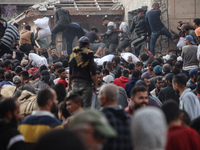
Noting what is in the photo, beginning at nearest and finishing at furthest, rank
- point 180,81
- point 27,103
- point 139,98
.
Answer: point 139,98 < point 180,81 < point 27,103

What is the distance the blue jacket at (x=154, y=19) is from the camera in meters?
15.2

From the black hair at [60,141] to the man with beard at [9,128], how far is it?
1749 millimetres

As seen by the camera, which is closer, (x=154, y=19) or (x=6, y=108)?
(x=6, y=108)

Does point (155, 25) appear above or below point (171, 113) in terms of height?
below

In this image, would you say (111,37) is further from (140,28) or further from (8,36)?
(8,36)

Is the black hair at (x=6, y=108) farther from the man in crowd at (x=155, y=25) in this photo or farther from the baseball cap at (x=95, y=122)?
the man in crowd at (x=155, y=25)

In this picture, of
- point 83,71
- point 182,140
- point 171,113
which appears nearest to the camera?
point 182,140

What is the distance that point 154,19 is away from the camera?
50.0 feet

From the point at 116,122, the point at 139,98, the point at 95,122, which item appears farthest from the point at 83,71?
the point at 95,122

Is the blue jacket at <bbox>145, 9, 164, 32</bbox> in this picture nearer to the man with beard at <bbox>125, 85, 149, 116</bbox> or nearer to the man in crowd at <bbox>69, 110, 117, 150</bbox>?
the man with beard at <bbox>125, 85, 149, 116</bbox>

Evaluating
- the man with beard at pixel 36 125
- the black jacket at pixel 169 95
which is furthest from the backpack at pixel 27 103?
the black jacket at pixel 169 95

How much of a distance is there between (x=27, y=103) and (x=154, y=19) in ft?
31.2

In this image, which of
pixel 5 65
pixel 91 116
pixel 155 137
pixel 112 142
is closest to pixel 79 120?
pixel 91 116

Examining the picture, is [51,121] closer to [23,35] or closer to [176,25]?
[23,35]
